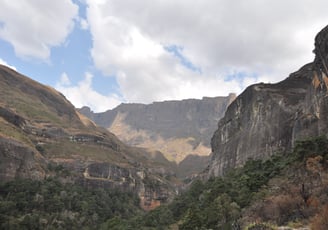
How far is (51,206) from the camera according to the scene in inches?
3145

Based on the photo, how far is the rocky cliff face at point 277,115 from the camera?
190 ft

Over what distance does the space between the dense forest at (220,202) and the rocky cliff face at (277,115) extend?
713 centimetres

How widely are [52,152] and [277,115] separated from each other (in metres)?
79.2

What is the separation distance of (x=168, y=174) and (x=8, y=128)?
105516mm

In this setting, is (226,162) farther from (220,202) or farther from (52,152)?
(52,152)

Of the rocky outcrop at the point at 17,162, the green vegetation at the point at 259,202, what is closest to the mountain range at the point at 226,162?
the green vegetation at the point at 259,202

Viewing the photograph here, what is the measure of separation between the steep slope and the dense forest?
6541mm

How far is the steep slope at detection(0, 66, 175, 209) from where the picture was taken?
9376cm

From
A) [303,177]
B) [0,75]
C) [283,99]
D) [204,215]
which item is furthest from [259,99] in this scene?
[0,75]

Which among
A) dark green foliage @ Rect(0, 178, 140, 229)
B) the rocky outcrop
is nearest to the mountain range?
the rocky outcrop

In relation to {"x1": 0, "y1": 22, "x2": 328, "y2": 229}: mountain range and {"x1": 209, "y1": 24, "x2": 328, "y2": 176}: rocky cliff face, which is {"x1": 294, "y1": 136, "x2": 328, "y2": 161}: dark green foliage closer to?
{"x1": 0, "y1": 22, "x2": 328, "y2": 229}: mountain range

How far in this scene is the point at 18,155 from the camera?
92188 millimetres

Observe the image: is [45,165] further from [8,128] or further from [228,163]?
[228,163]

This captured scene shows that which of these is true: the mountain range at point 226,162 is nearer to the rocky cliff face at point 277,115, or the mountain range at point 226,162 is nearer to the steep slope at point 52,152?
the rocky cliff face at point 277,115
